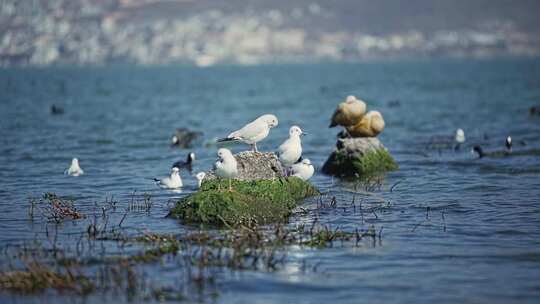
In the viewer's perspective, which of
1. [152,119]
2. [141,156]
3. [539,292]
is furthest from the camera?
[152,119]

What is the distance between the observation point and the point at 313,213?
51.1 ft

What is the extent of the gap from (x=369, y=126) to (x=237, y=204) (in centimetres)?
916

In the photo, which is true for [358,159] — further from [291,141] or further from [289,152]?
Result: [289,152]

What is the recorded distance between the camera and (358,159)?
69.9 feet

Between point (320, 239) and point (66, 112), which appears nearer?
point (320, 239)

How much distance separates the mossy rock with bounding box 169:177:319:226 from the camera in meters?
14.2

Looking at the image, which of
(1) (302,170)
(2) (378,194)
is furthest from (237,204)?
(2) (378,194)

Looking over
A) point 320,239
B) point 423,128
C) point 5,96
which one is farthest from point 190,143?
point 5,96

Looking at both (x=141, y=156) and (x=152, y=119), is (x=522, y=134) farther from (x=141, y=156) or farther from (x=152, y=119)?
(x=152, y=119)

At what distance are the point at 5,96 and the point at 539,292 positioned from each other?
67.5 meters

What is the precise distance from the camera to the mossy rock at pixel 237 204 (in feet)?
46.5

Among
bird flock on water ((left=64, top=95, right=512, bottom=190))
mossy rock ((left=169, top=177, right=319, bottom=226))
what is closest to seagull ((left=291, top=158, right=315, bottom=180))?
bird flock on water ((left=64, top=95, right=512, bottom=190))

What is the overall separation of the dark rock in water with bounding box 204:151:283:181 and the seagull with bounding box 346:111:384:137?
626cm

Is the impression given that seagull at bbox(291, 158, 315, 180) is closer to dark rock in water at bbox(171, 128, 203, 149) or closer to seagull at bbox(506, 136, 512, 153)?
seagull at bbox(506, 136, 512, 153)
